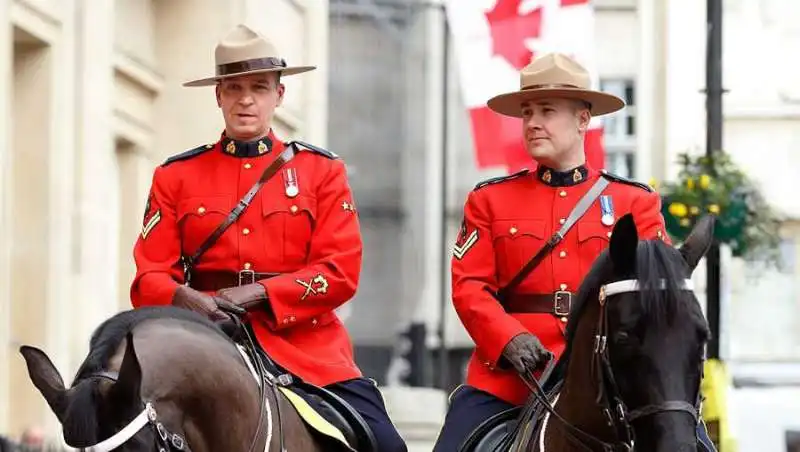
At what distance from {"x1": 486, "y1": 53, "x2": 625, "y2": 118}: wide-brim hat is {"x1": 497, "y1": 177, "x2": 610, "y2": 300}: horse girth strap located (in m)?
0.34

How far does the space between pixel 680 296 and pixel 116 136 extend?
10.4 meters

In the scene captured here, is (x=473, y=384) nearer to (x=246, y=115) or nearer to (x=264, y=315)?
(x=264, y=315)

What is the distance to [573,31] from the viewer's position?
16.0 m

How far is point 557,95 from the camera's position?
318 inches

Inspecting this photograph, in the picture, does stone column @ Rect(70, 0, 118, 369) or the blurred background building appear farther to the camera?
stone column @ Rect(70, 0, 118, 369)

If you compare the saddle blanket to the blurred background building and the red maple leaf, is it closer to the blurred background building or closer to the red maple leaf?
the blurred background building

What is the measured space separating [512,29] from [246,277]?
27.8ft

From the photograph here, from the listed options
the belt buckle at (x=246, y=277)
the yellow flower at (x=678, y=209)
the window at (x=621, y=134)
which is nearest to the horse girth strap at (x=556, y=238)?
the belt buckle at (x=246, y=277)

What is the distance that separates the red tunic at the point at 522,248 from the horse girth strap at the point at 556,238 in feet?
0.06

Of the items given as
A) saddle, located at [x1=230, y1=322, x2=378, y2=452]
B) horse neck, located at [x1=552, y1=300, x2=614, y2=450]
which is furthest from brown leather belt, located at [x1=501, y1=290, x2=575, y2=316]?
horse neck, located at [x1=552, y1=300, x2=614, y2=450]

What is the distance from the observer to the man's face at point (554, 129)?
8031 millimetres

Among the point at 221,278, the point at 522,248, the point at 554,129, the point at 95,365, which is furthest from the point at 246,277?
the point at 95,365

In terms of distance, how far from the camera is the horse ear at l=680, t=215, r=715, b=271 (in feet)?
22.2

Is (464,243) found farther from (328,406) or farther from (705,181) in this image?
(705,181)
